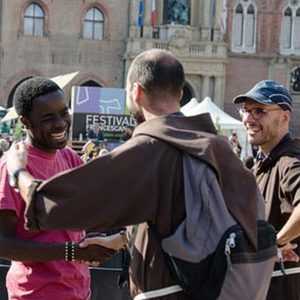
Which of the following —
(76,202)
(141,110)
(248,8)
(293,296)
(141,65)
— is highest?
(248,8)

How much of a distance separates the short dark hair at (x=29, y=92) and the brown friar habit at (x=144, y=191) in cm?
72

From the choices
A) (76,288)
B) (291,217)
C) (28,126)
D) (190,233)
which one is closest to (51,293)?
(76,288)

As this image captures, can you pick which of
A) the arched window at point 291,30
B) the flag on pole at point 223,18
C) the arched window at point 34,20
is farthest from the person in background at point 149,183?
the arched window at point 291,30

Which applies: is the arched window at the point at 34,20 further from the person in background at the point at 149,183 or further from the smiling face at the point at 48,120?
the person in background at the point at 149,183

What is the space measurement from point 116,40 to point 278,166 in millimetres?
28836

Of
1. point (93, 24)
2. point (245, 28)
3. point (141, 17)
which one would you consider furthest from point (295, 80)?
point (93, 24)

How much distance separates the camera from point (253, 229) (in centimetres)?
235

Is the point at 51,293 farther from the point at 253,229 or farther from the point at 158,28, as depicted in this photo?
the point at 158,28

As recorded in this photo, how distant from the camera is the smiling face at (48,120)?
116 inches

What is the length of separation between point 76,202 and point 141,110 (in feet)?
1.33

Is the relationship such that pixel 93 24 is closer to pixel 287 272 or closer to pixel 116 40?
pixel 116 40

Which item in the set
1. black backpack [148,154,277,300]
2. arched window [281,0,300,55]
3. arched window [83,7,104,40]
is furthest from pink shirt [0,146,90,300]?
arched window [281,0,300,55]

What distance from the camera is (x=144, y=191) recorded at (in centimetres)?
225

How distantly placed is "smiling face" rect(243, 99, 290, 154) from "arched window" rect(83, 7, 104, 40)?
94.2ft
